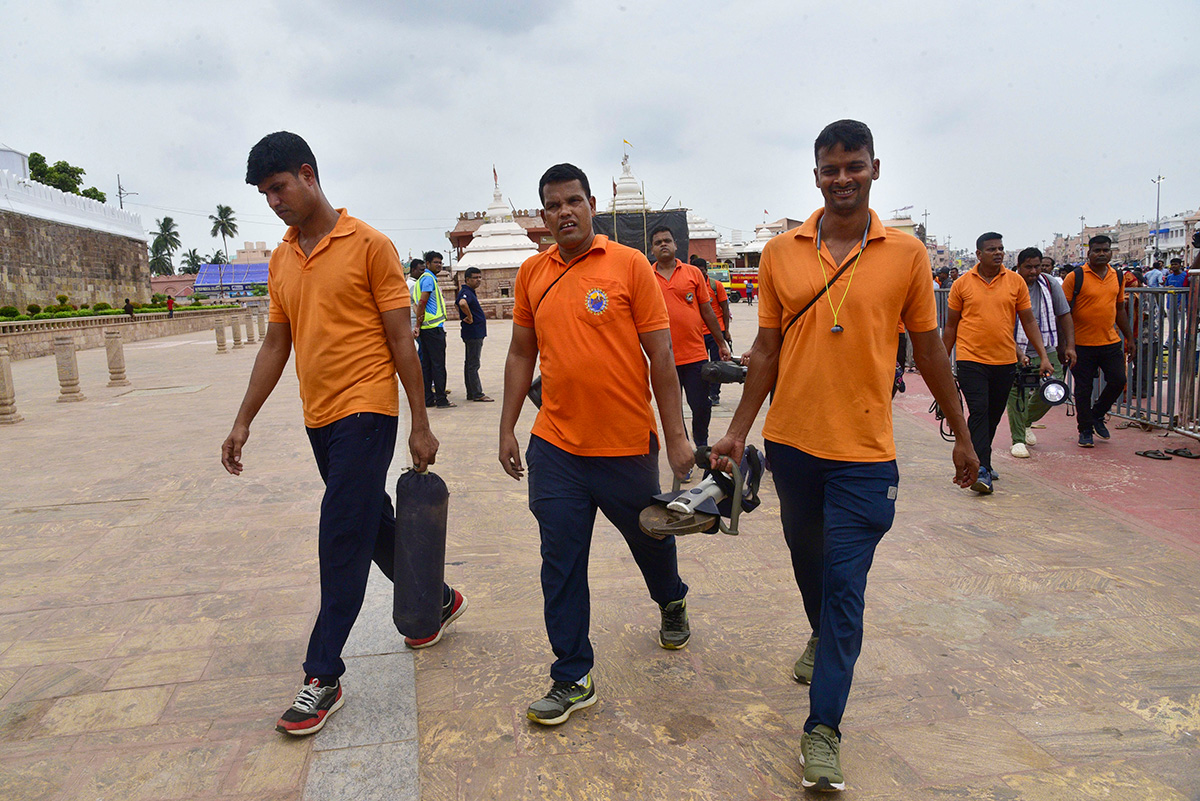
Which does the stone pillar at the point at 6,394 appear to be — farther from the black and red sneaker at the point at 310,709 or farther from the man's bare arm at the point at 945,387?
the man's bare arm at the point at 945,387

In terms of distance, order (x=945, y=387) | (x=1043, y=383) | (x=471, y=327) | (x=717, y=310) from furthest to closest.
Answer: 1. (x=471, y=327)
2. (x=717, y=310)
3. (x=1043, y=383)
4. (x=945, y=387)

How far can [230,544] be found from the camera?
462 centimetres

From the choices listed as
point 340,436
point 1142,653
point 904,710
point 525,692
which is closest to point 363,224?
point 340,436

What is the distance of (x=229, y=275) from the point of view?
8894 cm

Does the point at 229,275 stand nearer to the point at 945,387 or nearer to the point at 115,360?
the point at 115,360

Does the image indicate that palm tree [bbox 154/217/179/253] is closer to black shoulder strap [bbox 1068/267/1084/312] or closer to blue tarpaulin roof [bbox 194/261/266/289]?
blue tarpaulin roof [bbox 194/261/266/289]

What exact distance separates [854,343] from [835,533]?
1.83 feet

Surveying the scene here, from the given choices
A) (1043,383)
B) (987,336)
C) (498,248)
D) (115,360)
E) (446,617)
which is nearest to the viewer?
(446,617)

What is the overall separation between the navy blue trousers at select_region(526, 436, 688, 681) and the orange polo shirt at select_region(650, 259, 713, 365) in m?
3.22

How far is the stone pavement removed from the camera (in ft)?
7.85

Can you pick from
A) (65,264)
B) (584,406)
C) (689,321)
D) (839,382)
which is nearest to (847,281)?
(839,382)

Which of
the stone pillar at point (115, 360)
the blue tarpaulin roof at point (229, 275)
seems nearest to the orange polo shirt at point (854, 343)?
the stone pillar at point (115, 360)

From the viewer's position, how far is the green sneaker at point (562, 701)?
8.62 ft

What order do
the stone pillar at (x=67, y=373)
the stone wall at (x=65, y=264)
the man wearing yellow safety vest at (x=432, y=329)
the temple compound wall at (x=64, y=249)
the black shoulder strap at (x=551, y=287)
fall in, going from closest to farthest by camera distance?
1. the black shoulder strap at (x=551, y=287)
2. the man wearing yellow safety vest at (x=432, y=329)
3. the stone pillar at (x=67, y=373)
4. the stone wall at (x=65, y=264)
5. the temple compound wall at (x=64, y=249)
